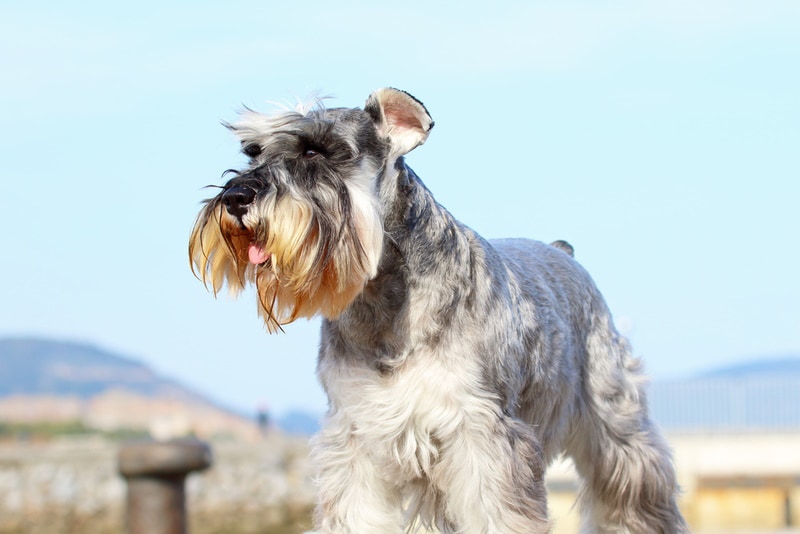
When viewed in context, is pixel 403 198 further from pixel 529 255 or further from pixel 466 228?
pixel 529 255

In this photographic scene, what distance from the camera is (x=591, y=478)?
5.77m

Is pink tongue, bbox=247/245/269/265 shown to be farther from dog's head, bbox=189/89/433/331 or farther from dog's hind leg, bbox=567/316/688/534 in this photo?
dog's hind leg, bbox=567/316/688/534

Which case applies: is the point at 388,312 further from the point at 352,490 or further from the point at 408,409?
the point at 352,490

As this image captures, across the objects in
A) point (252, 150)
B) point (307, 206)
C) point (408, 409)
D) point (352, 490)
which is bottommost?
point (352, 490)

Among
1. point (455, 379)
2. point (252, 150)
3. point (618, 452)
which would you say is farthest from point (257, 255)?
point (618, 452)

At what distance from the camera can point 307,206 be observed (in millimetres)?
4184

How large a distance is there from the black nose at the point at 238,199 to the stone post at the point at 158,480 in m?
2.45

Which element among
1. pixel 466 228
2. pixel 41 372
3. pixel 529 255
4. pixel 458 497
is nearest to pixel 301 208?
pixel 466 228

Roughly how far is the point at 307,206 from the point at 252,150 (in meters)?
0.43

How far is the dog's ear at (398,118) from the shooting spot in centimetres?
441

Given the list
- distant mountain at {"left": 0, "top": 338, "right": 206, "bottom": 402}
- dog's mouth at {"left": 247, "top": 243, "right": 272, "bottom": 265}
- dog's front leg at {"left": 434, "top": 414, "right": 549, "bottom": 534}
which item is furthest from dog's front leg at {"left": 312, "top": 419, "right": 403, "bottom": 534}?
distant mountain at {"left": 0, "top": 338, "right": 206, "bottom": 402}

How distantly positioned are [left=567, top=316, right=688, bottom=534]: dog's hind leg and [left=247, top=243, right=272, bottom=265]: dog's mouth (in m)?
1.96

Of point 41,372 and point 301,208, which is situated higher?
point 41,372

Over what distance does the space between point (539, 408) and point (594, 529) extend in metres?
1.14
